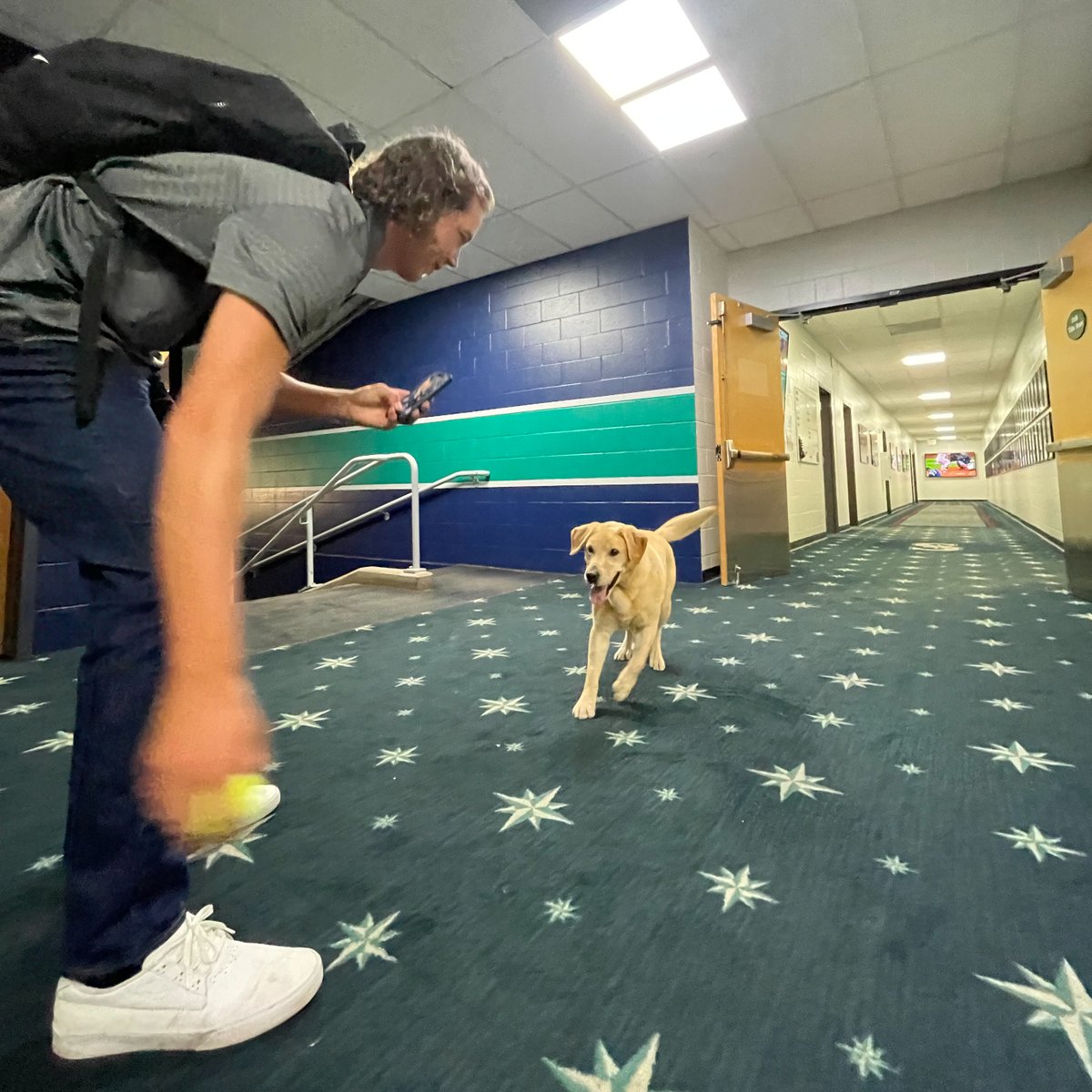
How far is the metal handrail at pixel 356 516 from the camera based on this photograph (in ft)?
16.2

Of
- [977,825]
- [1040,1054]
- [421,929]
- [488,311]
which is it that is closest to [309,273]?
[421,929]

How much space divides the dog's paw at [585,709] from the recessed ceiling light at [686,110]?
335 centimetres

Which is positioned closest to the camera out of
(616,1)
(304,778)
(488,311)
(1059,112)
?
(304,778)

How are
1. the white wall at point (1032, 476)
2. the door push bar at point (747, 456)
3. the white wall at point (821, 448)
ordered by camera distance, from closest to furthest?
1. the door push bar at point (747, 456)
2. the white wall at point (1032, 476)
3. the white wall at point (821, 448)

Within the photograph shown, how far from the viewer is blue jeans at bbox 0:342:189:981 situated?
2.33ft

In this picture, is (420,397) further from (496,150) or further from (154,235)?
(496,150)

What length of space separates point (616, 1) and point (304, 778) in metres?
3.43

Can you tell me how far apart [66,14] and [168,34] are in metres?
0.41

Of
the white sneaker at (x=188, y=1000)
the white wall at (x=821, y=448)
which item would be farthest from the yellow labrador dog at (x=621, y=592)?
the white wall at (x=821, y=448)

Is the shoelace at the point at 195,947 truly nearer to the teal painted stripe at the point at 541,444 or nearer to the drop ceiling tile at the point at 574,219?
the teal painted stripe at the point at 541,444

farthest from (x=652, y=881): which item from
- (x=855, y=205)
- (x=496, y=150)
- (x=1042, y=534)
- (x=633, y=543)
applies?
(x=1042, y=534)

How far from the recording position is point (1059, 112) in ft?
11.5

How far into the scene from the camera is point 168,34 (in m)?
2.79

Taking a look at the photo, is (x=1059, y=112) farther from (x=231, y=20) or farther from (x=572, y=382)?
(x=231, y=20)
